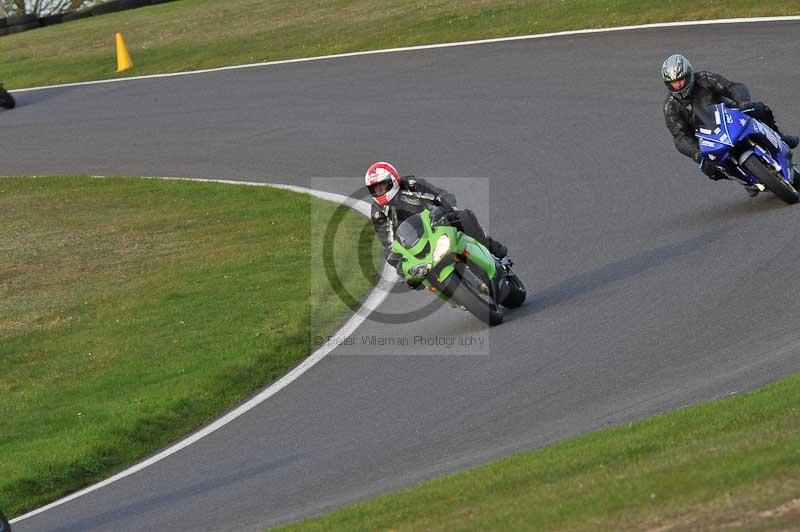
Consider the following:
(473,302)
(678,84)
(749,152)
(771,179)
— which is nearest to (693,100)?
(678,84)

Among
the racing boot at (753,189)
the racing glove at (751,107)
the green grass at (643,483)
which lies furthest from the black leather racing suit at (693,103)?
the green grass at (643,483)

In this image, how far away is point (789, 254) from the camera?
38.7ft

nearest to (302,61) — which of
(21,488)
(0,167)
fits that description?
(0,167)

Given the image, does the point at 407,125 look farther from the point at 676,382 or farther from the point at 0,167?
the point at 676,382

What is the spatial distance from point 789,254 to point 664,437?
4.95m

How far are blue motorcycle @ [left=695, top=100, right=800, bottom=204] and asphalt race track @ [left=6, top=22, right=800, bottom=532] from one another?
0.30 m

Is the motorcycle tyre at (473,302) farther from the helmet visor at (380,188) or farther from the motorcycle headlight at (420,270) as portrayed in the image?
the helmet visor at (380,188)

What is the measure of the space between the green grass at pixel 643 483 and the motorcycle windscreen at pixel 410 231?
13.8 ft

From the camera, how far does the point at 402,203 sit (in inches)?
497

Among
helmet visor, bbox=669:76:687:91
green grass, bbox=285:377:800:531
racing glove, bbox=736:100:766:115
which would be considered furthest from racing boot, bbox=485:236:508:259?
green grass, bbox=285:377:800:531

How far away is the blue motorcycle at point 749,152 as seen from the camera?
13.3 m

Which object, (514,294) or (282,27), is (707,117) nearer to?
(514,294)

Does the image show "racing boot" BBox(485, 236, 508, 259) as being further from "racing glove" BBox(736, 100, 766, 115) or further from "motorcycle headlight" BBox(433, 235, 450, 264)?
"racing glove" BBox(736, 100, 766, 115)

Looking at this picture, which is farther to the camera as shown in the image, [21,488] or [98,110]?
[98,110]
